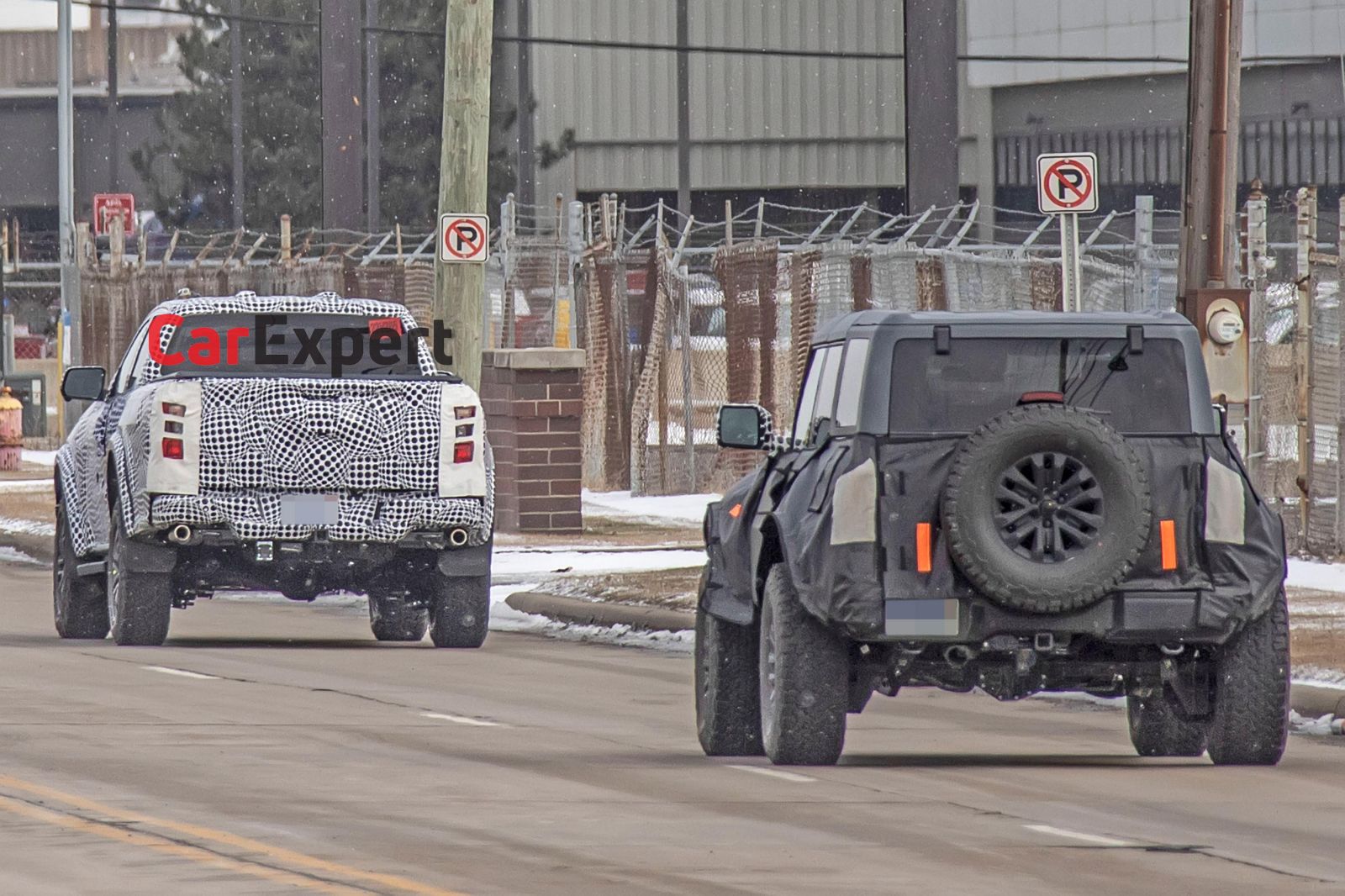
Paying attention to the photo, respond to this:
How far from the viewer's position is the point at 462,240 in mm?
23500

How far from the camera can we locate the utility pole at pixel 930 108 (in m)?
32.6

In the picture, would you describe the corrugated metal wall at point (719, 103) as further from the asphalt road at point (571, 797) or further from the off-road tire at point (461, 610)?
the asphalt road at point (571, 797)

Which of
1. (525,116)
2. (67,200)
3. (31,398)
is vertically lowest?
(31,398)

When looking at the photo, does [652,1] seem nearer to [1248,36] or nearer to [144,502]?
[1248,36]

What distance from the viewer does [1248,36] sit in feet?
188

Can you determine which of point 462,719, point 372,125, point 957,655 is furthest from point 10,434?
point 957,655

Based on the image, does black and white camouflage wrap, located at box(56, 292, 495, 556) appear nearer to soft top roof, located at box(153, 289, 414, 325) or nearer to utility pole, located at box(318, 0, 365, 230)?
soft top roof, located at box(153, 289, 414, 325)

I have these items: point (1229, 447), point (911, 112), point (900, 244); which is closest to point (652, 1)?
point (911, 112)

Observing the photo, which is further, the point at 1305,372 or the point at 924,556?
the point at 1305,372

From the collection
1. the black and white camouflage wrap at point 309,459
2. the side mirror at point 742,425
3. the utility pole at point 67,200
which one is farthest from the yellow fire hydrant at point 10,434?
the side mirror at point 742,425

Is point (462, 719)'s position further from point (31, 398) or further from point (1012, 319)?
point (31, 398)

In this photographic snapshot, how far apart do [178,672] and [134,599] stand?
1.32 metres

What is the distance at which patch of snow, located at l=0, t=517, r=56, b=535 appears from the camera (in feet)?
85.0

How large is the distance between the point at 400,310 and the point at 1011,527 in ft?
23.4
